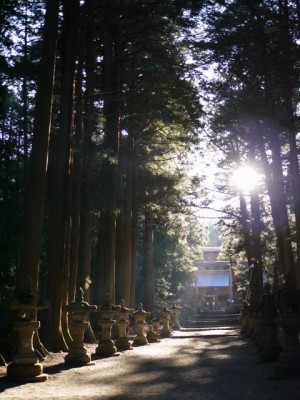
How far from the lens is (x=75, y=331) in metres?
10.5

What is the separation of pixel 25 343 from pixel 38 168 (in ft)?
13.3

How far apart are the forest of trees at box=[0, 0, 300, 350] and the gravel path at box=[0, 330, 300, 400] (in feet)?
5.98

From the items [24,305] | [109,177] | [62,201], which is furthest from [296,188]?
[24,305]

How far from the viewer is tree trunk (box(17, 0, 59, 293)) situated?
10.5m

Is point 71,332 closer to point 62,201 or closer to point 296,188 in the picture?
point 62,201

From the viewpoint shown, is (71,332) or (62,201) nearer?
(71,332)

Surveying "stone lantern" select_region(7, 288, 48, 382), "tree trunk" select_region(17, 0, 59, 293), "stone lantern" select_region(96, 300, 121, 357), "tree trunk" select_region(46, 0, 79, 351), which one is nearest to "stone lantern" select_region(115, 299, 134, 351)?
"stone lantern" select_region(96, 300, 121, 357)

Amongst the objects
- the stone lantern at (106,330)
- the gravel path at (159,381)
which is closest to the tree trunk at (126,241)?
the stone lantern at (106,330)

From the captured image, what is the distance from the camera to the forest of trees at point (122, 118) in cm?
1245

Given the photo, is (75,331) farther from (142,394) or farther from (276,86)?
(276,86)

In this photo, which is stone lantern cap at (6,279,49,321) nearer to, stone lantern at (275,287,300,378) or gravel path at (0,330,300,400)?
gravel path at (0,330,300,400)

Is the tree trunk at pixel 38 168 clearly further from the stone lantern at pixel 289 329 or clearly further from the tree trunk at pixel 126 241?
the tree trunk at pixel 126 241

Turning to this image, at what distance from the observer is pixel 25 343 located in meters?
8.10

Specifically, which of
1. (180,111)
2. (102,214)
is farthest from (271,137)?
(102,214)
